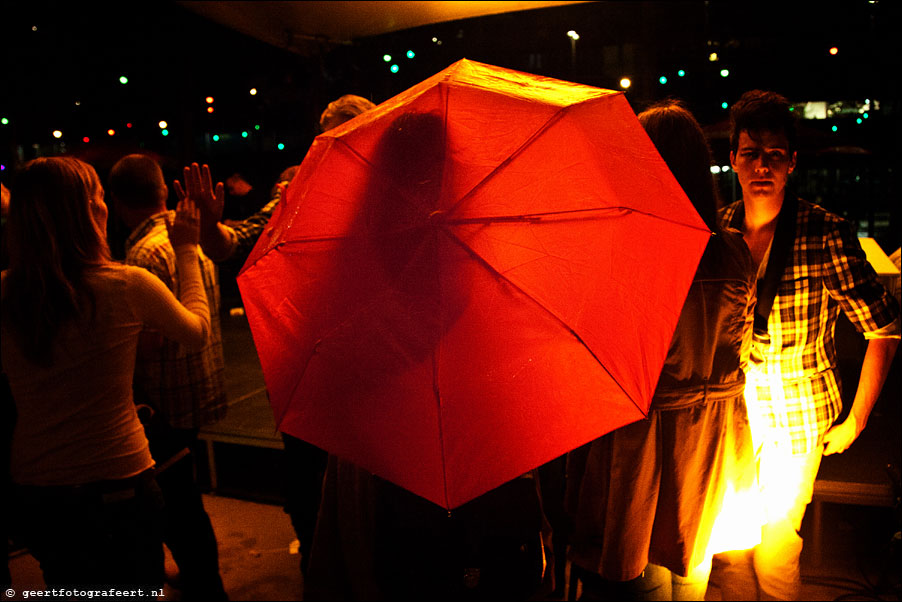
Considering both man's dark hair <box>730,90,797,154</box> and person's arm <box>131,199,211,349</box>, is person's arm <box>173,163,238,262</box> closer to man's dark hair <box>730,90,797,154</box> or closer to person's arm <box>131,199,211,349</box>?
person's arm <box>131,199,211,349</box>

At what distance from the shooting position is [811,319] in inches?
96.2

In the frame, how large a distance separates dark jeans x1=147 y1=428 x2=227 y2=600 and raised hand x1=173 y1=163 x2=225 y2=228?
974 millimetres

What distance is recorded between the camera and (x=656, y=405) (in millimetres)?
1886

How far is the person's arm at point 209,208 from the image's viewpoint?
258cm

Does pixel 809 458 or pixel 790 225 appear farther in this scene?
pixel 809 458

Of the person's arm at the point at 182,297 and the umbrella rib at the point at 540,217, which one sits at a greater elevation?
the umbrella rib at the point at 540,217

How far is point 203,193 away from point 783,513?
2.79 metres

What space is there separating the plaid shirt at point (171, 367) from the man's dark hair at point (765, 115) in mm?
2541

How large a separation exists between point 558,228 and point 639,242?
21cm

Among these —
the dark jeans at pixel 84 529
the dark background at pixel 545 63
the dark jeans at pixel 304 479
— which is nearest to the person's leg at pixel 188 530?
the dark jeans at pixel 304 479

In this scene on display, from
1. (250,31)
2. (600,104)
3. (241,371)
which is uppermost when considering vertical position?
(250,31)

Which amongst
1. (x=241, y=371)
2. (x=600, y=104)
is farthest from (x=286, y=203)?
(x=241, y=371)

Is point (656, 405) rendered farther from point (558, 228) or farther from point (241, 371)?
point (241, 371)

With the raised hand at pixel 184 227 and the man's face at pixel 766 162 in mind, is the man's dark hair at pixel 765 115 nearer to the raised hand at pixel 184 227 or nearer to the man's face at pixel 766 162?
the man's face at pixel 766 162
